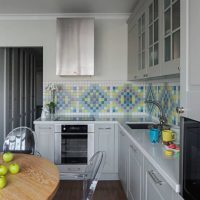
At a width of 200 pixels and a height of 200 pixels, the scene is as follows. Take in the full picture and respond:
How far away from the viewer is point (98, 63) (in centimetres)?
403

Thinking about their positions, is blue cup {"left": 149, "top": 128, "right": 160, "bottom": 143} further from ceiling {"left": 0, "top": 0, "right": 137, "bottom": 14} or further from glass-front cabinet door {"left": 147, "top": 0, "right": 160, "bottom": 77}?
ceiling {"left": 0, "top": 0, "right": 137, "bottom": 14}

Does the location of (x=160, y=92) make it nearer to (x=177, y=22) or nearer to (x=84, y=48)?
(x=84, y=48)

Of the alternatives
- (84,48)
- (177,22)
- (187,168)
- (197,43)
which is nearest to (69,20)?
(84,48)

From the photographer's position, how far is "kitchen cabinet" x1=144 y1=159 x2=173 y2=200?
134cm

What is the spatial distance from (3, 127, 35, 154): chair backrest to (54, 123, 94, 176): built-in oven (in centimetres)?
63

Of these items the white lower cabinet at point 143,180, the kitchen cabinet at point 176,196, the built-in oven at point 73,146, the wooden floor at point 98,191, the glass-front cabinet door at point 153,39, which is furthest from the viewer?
the built-in oven at point 73,146

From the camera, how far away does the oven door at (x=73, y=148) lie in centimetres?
344

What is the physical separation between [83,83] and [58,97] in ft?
1.58

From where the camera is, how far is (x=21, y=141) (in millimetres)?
2754

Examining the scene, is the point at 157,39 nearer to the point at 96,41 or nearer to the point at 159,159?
the point at 159,159

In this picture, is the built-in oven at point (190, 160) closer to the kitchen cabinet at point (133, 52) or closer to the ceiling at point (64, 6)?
the kitchen cabinet at point (133, 52)

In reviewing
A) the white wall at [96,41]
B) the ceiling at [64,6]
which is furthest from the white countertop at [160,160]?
the ceiling at [64,6]

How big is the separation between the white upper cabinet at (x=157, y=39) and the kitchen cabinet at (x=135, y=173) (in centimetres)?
76

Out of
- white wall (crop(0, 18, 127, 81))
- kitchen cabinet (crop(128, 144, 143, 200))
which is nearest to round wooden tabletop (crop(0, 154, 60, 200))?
kitchen cabinet (crop(128, 144, 143, 200))
